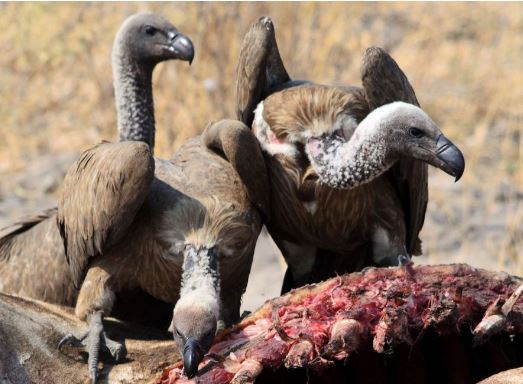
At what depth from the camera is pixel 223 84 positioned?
9.45 metres

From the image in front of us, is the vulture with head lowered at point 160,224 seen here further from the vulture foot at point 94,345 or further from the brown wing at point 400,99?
the brown wing at point 400,99

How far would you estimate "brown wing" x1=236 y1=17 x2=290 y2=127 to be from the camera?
4.83m

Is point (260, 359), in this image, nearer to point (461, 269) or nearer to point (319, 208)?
point (461, 269)

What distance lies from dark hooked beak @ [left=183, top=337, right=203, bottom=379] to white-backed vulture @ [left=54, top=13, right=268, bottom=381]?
1.69 feet

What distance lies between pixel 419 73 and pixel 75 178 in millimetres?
7814

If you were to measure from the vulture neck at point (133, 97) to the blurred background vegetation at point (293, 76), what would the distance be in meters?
2.79

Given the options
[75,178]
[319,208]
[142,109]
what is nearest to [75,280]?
[75,178]

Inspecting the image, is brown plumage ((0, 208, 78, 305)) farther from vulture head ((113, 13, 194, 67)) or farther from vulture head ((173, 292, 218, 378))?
vulture head ((173, 292, 218, 378))

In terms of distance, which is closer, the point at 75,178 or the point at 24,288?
the point at 75,178

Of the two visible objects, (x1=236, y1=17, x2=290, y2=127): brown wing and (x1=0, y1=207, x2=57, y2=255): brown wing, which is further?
(x1=0, y1=207, x2=57, y2=255): brown wing

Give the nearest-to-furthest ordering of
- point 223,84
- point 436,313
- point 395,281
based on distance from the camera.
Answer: point 436,313 → point 395,281 → point 223,84

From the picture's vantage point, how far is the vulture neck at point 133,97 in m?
5.93

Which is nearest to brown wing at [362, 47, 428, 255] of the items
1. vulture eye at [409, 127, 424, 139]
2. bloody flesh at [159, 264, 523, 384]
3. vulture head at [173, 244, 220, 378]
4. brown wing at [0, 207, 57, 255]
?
vulture eye at [409, 127, 424, 139]

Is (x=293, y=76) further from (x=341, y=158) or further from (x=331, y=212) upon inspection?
(x=341, y=158)
